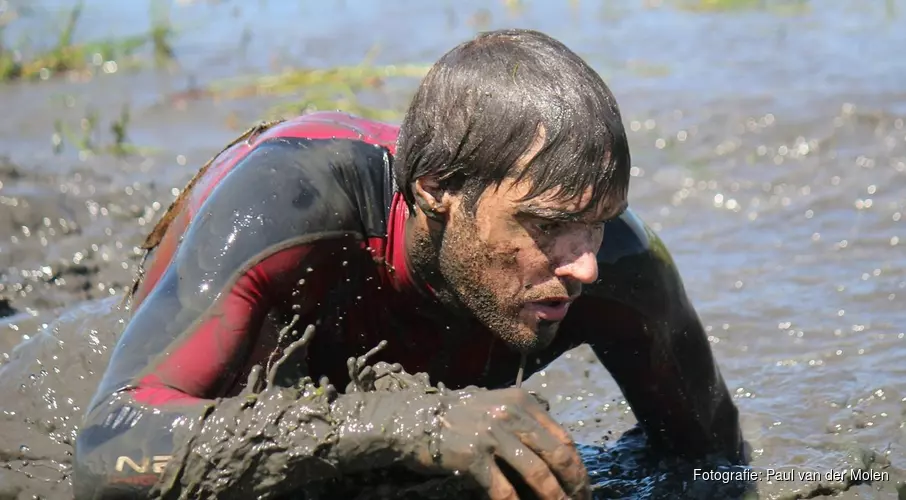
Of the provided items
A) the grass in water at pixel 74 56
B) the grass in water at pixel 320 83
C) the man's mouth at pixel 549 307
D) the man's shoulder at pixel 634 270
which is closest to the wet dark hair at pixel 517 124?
the man's mouth at pixel 549 307

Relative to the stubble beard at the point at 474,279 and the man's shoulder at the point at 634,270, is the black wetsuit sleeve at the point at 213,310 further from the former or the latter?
the man's shoulder at the point at 634,270

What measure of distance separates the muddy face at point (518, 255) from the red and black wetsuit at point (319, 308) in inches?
8.0

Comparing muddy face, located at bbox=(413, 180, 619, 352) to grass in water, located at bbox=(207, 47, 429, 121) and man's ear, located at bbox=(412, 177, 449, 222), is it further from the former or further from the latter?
grass in water, located at bbox=(207, 47, 429, 121)

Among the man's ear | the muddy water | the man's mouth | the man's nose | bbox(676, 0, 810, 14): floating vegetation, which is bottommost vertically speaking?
the muddy water

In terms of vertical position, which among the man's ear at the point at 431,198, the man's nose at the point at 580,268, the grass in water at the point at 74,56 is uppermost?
the man's ear at the point at 431,198

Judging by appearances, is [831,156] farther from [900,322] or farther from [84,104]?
[84,104]

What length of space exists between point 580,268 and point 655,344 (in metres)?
0.69

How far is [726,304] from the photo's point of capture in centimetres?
518

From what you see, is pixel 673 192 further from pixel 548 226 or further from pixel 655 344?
pixel 548 226

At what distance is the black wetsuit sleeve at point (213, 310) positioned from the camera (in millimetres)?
2598

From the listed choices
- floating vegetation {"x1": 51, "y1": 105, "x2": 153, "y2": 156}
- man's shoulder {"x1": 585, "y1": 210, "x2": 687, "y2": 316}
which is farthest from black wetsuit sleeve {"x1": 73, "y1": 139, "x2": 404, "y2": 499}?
floating vegetation {"x1": 51, "y1": 105, "x2": 153, "y2": 156}

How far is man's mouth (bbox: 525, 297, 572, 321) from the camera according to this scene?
9.23 feet

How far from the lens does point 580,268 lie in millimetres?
2736

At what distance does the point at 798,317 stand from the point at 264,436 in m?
2.97
